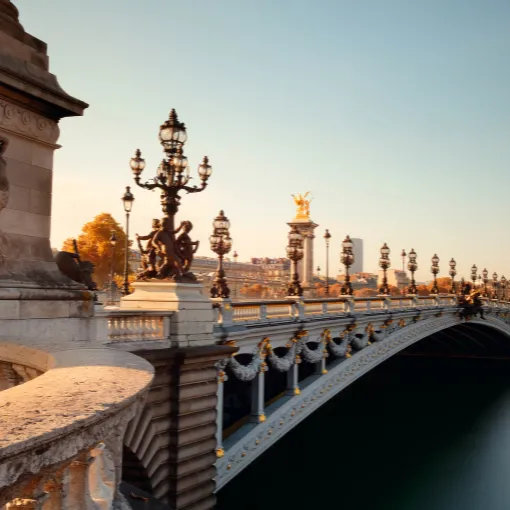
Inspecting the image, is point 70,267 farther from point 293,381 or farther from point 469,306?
point 469,306

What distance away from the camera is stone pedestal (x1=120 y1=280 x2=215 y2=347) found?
466 inches

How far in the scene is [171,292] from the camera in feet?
39.5

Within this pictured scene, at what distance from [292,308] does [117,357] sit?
49.5ft

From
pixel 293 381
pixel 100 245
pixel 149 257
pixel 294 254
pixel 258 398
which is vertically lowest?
pixel 258 398

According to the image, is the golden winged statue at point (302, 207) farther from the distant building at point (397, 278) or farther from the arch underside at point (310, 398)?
the distant building at point (397, 278)

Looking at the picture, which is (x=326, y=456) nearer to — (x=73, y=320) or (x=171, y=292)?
(x=171, y=292)

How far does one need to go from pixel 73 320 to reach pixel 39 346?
291 centimetres

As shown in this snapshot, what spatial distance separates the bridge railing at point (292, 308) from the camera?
1565 centimetres

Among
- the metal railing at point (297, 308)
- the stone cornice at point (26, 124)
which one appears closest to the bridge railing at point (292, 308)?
the metal railing at point (297, 308)

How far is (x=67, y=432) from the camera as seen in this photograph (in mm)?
2764

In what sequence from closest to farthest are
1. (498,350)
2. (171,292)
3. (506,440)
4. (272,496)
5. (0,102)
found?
(0,102)
(171,292)
(272,496)
(506,440)
(498,350)

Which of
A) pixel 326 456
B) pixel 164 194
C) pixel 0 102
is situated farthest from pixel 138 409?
pixel 326 456

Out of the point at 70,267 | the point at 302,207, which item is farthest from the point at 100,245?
the point at 70,267

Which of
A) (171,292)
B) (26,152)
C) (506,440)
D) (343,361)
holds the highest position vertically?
(26,152)
